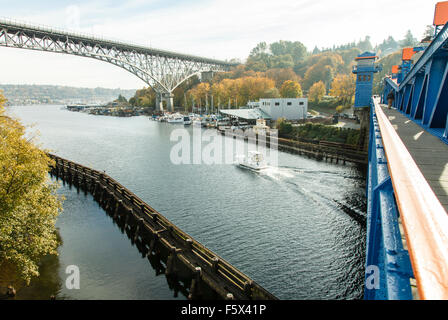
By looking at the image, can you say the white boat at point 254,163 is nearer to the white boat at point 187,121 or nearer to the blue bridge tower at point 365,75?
the blue bridge tower at point 365,75

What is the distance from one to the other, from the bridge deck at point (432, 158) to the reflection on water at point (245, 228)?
7517 mm

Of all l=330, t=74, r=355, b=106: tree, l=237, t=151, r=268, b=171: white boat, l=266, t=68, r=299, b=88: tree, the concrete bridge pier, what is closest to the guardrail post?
l=237, t=151, r=268, b=171: white boat

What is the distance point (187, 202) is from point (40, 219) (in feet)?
37.5

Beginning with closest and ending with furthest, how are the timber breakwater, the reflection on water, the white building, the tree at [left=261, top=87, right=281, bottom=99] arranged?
the reflection on water
the timber breakwater
the white building
the tree at [left=261, top=87, right=281, bottom=99]

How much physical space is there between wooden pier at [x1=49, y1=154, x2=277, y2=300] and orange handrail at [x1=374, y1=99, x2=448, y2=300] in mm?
8215

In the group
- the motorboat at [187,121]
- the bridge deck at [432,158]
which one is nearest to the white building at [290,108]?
the motorboat at [187,121]

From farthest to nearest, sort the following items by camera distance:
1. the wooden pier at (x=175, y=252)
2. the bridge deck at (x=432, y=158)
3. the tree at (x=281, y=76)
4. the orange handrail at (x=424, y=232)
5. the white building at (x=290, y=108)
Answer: the tree at (x=281, y=76) → the white building at (x=290, y=108) → the wooden pier at (x=175, y=252) → the bridge deck at (x=432, y=158) → the orange handrail at (x=424, y=232)

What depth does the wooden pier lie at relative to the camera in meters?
10.4

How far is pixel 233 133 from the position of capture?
5366 cm

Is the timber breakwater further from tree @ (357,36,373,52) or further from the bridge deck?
tree @ (357,36,373,52)

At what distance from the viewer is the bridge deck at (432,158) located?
424 centimetres

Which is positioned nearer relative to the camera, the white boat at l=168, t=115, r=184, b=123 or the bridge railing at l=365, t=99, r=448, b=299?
the bridge railing at l=365, t=99, r=448, b=299
